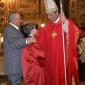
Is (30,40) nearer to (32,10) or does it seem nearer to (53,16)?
(53,16)

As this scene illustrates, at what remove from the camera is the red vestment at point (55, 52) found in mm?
5032

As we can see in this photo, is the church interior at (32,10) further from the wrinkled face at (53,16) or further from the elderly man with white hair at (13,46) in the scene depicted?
the wrinkled face at (53,16)

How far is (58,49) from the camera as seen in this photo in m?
5.11

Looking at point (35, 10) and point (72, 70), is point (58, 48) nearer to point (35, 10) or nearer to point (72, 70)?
point (72, 70)

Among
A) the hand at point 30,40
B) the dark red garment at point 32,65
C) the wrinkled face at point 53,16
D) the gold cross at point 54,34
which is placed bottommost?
the dark red garment at point 32,65

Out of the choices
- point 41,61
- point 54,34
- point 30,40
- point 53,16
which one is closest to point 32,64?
point 41,61

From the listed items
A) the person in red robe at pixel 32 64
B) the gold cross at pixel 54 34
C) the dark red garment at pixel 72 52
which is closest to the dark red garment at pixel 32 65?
the person in red robe at pixel 32 64

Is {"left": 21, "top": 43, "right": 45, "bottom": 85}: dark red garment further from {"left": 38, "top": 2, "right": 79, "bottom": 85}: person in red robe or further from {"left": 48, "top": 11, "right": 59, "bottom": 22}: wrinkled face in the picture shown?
{"left": 48, "top": 11, "right": 59, "bottom": 22}: wrinkled face

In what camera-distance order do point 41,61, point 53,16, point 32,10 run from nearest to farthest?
point 53,16, point 41,61, point 32,10

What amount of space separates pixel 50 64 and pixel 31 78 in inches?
13.2

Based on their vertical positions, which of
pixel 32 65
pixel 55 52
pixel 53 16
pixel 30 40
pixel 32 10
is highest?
pixel 32 10

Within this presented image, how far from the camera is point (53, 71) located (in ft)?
17.0

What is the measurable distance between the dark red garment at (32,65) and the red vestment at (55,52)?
85mm

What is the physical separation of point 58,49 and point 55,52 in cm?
6
